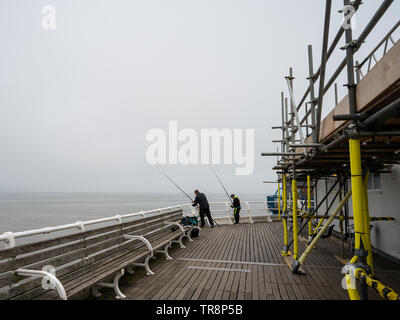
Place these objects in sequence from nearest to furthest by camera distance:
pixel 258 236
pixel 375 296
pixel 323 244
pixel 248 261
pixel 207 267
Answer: pixel 375 296, pixel 207 267, pixel 248 261, pixel 323 244, pixel 258 236

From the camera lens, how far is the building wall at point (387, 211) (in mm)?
6449

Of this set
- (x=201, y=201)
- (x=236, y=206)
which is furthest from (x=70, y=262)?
(x=236, y=206)

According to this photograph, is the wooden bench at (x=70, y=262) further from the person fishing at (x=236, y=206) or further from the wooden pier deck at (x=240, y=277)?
the person fishing at (x=236, y=206)

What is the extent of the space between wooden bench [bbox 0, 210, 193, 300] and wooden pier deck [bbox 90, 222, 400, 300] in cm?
45

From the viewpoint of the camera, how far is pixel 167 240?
647 cm

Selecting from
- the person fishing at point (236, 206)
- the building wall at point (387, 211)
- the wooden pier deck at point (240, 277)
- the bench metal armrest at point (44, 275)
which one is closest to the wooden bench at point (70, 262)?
the bench metal armrest at point (44, 275)

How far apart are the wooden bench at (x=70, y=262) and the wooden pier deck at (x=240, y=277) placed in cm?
45

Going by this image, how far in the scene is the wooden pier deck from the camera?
419 centimetres

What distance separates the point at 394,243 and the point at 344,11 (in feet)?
20.1

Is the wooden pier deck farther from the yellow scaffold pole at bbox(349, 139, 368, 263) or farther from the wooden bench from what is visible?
the yellow scaffold pole at bbox(349, 139, 368, 263)

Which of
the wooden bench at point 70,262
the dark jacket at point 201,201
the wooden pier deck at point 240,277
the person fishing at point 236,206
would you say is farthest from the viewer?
the person fishing at point 236,206
